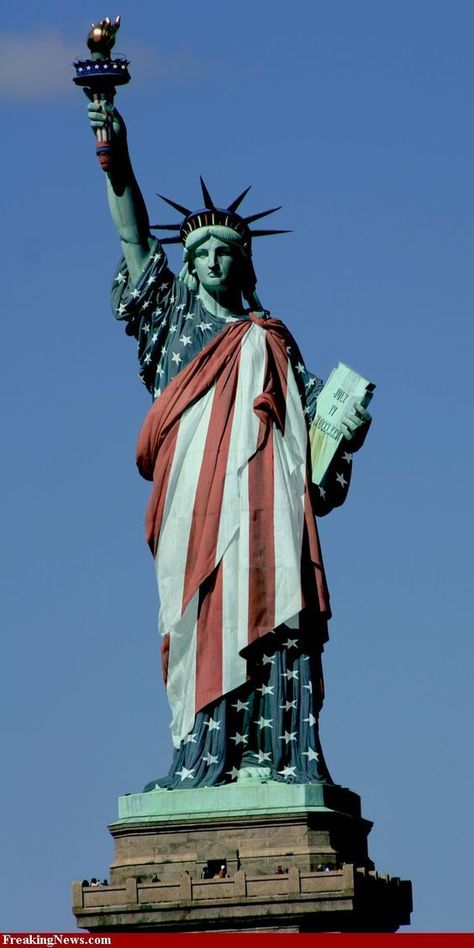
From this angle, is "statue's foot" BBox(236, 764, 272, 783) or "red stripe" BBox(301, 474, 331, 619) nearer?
"statue's foot" BBox(236, 764, 272, 783)

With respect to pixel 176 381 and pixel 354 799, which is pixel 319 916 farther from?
pixel 176 381

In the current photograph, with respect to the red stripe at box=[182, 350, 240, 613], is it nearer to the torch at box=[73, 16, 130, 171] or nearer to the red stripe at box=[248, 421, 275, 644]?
the red stripe at box=[248, 421, 275, 644]

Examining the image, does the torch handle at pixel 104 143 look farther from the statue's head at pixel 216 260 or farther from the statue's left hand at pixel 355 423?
the statue's left hand at pixel 355 423

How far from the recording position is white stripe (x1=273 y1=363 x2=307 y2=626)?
40.8 metres

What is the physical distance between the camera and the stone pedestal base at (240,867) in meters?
38.8

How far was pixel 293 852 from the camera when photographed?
1547 inches

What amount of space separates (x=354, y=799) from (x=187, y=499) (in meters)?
4.47

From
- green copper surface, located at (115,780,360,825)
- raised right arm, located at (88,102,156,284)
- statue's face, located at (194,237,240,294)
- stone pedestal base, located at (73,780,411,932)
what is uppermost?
raised right arm, located at (88,102,156,284)

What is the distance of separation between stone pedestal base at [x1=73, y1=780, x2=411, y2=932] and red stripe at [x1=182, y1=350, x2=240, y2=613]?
2.85 meters

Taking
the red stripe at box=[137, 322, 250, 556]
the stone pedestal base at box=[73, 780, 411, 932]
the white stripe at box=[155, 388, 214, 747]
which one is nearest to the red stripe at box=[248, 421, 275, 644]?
the white stripe at box=[155, 388, 214, 747]

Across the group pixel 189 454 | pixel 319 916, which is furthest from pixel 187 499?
pixel 319 916

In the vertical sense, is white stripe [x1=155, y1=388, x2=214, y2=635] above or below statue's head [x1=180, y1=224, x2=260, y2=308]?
below

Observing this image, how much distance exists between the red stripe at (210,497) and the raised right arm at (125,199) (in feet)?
7.92

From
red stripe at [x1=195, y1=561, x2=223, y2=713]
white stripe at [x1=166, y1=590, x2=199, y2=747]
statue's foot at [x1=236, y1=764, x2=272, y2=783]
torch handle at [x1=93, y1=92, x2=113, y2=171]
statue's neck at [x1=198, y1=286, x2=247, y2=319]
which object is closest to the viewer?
statue's foot at [x1=236, y1=764, x2=272, y2=783]
